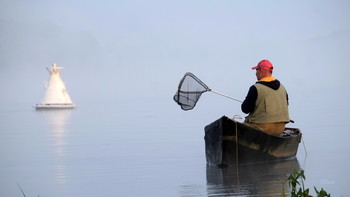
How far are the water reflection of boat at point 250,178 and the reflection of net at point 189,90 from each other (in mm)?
1988

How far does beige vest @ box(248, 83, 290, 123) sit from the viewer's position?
13742 mm

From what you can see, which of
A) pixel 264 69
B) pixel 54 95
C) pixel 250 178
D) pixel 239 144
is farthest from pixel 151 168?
pixel 54 95

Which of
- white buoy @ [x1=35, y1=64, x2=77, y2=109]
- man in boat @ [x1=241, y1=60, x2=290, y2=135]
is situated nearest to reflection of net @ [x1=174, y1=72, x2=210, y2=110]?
man in boat @ [x1=241, y1=60, x2=290, y2=135]

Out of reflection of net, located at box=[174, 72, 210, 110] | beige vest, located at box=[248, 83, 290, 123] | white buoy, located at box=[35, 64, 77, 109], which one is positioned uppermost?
white buoy, located at box=[35, 64, 77, 109]

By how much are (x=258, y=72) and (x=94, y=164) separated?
12.4 ft

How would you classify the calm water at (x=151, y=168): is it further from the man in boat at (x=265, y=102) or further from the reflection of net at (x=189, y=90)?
the reflection of net at (x=189, y=90)

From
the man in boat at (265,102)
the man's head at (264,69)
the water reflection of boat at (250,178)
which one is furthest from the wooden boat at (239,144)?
the man's head at (264,69)

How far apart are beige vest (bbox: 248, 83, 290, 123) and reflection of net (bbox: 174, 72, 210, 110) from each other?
6.44 feet

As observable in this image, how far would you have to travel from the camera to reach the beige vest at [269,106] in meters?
13.7

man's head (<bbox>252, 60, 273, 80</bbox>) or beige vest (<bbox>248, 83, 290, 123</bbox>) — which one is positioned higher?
man's head (<bbox>252, 60, 273, 80</bbox>)

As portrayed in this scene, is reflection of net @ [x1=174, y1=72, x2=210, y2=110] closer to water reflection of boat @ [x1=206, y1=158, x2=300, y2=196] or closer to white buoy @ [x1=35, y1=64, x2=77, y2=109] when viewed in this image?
water reflection of boat @ [x1=206, y1=158, x2=300, y2=196]

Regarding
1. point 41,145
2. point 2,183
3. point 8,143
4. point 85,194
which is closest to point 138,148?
point 41,145

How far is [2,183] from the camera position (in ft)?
43.2

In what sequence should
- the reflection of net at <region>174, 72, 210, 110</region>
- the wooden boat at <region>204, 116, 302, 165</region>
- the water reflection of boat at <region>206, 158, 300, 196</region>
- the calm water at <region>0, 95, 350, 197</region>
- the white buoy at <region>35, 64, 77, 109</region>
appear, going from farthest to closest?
the white buoy at <region>35, 64, 77, 109</region> < the reflection of net at <region>174, 72, 210, 110</region> < the wooden boat at <region>204, 116, 302, 165</region> < the calm water at <region>0, 95, 350, 197</region> < the water reflection of boat at <region>206, 158, 300, 196</region>
